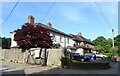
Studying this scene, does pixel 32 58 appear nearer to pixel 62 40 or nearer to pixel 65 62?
pixel 65 62

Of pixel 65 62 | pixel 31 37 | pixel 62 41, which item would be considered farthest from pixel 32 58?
pixel 62 41

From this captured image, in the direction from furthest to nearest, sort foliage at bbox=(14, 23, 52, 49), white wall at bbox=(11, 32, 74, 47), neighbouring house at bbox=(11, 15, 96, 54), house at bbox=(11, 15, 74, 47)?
1. white wall at bbox=(11, 32, 74, 47)
2. neighbouring house at bbox=(11, 15, 96, 54)
3. house at bbox=(11, 15, 74, 47)
4. foliage at bbox=(14, 23, 52, 49)

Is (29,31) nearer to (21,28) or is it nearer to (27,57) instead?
(21,28)

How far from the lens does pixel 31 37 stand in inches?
790

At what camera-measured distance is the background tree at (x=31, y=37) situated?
20047mm

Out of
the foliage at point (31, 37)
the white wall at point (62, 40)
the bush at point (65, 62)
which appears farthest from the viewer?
the white wall at point (62, 40)

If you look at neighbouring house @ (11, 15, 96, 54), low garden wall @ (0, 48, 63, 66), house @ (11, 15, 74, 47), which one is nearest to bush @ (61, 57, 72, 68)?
low garden wall @ (0, 48, 63, 66)

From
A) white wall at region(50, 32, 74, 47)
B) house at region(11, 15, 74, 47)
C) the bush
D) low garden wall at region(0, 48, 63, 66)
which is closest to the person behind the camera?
the bush

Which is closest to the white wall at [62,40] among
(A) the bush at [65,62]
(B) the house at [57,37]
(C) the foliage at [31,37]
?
(B) the house at [57,37]

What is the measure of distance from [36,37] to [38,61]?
3776mm

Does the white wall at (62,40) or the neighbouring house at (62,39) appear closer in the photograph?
the neighbouring house at (62,39)

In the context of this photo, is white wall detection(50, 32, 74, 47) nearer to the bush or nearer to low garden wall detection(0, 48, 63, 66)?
low garden wall detection(0, 48, 63, 66)

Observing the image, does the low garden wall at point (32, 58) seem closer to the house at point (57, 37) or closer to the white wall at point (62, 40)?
the house at point (57, 37)

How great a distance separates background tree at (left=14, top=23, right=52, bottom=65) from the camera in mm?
20047
